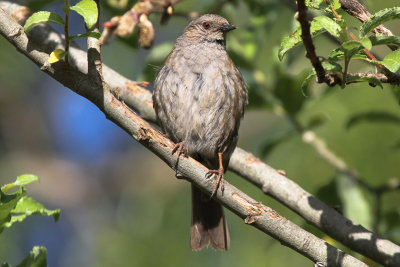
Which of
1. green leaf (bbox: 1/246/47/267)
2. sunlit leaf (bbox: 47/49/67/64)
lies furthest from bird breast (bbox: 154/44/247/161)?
green leaf (bbox: 1/246/47/267)

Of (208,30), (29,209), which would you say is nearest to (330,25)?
(29,209)

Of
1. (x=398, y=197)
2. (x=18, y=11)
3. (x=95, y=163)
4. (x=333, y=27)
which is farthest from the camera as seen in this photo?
(x=95, y=163)

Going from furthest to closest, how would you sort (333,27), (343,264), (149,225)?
(149,225), (343,264), (333,27)

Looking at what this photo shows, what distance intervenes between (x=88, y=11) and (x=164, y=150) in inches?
36.6

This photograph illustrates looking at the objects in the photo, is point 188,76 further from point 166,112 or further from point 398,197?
point 398,197

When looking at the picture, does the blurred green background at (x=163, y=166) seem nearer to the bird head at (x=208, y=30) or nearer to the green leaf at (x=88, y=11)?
the bird head at (x=208, y=30)

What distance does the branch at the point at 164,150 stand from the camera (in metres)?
3.40

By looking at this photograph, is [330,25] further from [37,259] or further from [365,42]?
[37,259]

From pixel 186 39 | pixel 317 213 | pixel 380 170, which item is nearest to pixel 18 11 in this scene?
pixel 186 39

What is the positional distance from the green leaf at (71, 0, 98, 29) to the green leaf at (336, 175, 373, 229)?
8.03ft

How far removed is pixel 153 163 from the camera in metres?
10.0

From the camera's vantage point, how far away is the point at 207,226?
537cm

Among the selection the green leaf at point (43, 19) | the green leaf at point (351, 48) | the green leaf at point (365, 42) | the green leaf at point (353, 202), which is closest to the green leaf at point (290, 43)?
the green leaf at point (351, 48)

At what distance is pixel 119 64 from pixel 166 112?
327 centimetres
